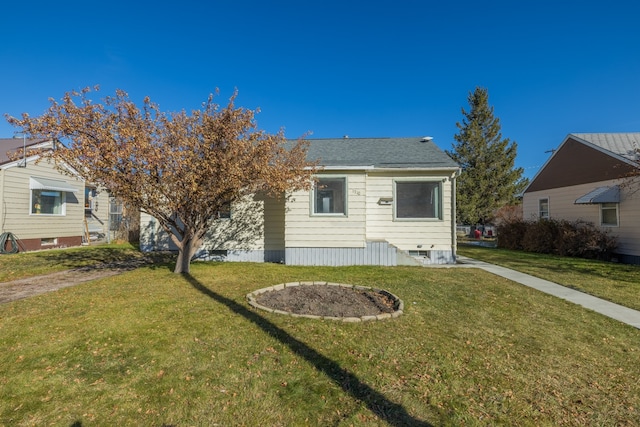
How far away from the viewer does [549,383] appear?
3.03m

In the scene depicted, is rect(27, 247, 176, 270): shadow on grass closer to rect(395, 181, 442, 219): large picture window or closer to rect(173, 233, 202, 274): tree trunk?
rect(173, 233, 202, 274): tree trunk

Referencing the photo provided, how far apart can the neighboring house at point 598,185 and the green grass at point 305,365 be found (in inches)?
392

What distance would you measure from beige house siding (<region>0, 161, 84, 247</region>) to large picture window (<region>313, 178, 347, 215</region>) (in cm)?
1001

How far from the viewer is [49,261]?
32.4 ft

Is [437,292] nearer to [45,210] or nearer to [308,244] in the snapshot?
[308,244]

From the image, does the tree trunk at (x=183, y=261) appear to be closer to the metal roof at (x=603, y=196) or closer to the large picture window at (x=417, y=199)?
the large picture window at (x=417, y=199)

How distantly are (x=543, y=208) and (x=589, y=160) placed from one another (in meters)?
4.10


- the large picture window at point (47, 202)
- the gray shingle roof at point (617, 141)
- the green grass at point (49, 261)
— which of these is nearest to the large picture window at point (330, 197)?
the green grass at point (49, 261)

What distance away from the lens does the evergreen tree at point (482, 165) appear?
94.8 ft

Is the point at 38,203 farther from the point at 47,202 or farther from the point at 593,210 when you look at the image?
the point at 593,210

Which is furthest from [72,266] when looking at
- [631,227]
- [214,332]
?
[631,227]

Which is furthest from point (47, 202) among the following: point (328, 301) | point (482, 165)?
point (482, 165)

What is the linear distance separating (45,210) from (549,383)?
18499 millimetres

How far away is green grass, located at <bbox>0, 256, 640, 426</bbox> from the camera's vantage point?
2.53 meters
